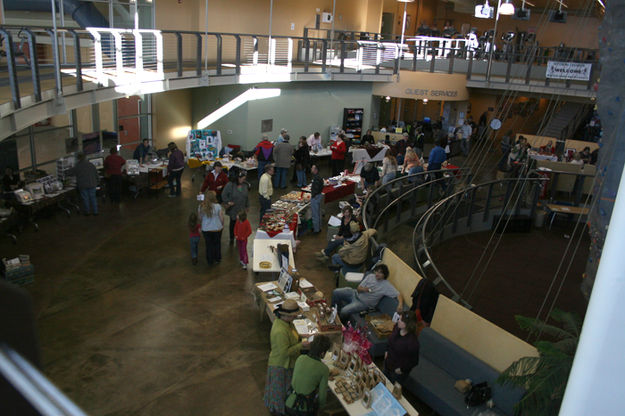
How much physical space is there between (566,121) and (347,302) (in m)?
21.8

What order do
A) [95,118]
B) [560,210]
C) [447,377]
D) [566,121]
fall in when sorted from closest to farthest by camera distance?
[447,377] → [560,210] → [95,118] → [566,121]

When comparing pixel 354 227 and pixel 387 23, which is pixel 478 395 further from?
pixel 387 23

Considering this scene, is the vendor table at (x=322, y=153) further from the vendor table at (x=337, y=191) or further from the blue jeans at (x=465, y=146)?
the blue jeans at (x=465, y=146)

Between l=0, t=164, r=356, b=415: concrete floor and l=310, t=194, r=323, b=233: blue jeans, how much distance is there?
10.1 inches

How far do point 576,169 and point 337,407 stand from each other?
15.6 metres

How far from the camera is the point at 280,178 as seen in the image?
17.0 metres

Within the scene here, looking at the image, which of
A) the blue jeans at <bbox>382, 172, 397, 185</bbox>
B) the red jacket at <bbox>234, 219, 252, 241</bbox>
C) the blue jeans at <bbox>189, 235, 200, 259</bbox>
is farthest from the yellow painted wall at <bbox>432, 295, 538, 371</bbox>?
the blue jeans at <bbox>382, 172, 397, 185</bbox>

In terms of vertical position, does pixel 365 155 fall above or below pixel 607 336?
below


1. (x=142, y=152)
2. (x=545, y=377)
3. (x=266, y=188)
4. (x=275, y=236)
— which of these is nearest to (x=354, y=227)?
(x=275, y=236)

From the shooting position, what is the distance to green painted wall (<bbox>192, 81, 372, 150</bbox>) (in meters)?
19.1

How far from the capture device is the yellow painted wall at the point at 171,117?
62.3 ft

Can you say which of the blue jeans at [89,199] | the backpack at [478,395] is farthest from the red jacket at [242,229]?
the backpack at [478,395]

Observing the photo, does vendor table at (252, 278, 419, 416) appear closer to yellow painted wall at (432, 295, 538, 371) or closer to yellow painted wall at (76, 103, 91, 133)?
yellow painted wall at (432, 295, 538, 371)

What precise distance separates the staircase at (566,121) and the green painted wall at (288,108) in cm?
962
